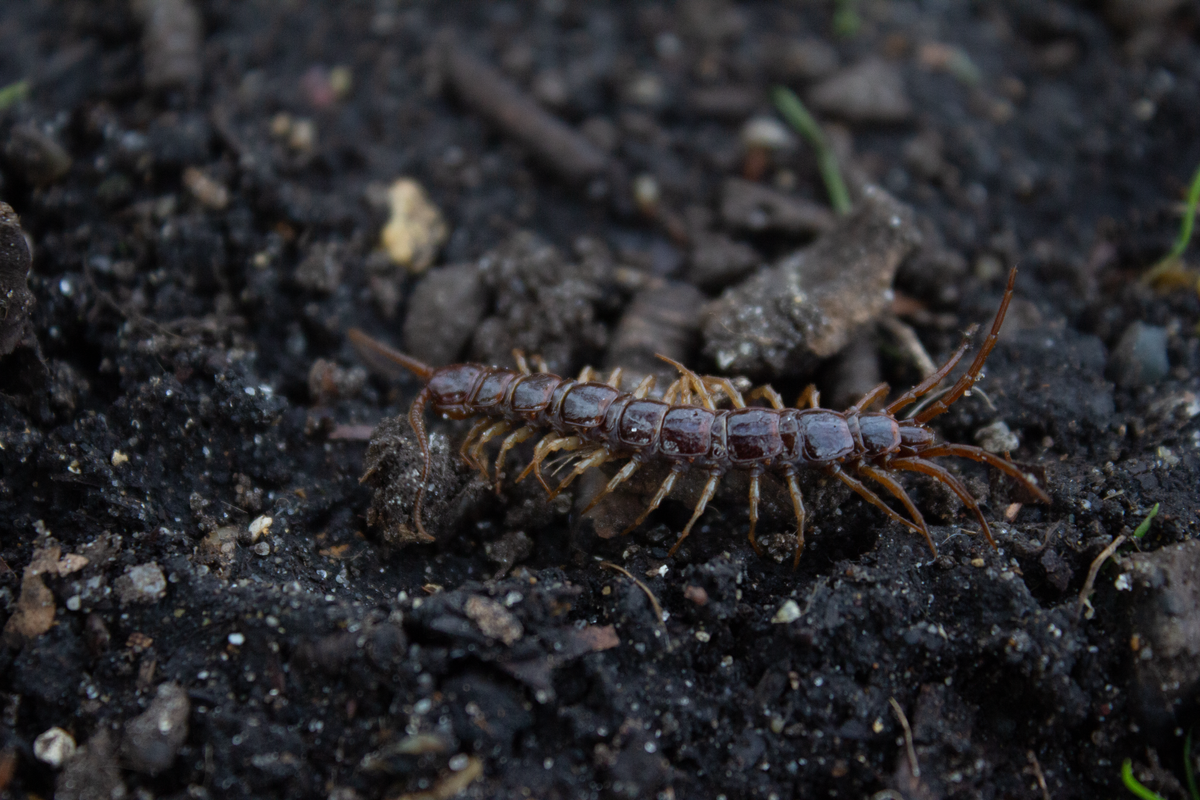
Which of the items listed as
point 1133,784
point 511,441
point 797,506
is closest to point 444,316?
point 511,441

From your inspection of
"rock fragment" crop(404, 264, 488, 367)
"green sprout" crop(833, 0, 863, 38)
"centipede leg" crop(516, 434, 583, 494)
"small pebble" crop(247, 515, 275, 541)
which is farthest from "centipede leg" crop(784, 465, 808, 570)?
"green sprout" crop(833, 0, 863, 38)

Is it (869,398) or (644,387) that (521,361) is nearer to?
(644,387)

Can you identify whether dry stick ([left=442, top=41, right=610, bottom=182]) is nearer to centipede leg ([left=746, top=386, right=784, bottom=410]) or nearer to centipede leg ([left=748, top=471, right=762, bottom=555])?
centipede leg ([left=746, top=386, right=784, bottom=410])

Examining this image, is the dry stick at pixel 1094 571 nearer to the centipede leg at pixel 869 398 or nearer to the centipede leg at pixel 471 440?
the centipede leg at pixel 869 398

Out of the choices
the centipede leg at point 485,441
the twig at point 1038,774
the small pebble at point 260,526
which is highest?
the centipede leg at point 485,441

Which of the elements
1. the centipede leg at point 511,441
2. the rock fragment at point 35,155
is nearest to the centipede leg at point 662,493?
the centipede leg at point 511,441

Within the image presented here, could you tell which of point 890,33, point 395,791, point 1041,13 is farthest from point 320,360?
point 1041,13
